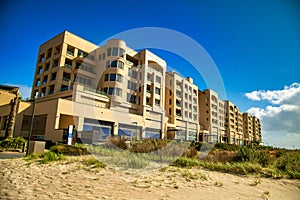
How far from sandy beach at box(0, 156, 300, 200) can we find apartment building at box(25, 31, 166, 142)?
18527mm

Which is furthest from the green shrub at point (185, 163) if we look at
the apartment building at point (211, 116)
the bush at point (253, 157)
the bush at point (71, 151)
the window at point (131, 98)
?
the apartment building at point (211, 116)

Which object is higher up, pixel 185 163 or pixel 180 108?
pixel 180 108

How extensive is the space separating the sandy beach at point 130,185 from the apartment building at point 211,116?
5124 cm

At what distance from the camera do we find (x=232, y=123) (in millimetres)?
75562

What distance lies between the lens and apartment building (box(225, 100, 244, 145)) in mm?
71000

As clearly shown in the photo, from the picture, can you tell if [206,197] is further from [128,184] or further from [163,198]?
[128,184]

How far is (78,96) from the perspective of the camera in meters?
28.1

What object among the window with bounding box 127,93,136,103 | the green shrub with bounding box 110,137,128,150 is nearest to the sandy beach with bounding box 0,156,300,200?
the green shrub with bounding box 110,137,128,150

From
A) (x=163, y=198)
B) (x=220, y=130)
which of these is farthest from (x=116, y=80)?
(x=220, y=130)

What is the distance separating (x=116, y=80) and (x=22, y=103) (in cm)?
1395

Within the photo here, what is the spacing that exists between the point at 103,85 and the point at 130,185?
29.1m

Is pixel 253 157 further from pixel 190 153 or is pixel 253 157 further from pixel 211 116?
pixel 211 116

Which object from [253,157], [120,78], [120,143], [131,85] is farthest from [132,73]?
[253,157]

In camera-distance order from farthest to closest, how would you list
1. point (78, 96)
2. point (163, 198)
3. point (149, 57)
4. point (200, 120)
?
point (200, 120), point (149, 57), point (78, 96), point (163, 198)
